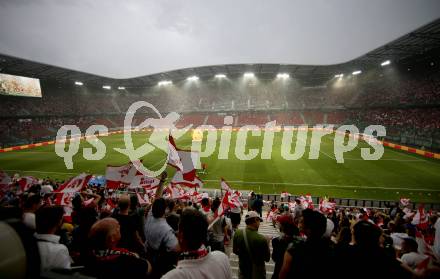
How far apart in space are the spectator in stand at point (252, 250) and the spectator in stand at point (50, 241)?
2767 mm

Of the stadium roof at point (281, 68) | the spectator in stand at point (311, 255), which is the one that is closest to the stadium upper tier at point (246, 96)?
the stadium roof at point (281, 68)

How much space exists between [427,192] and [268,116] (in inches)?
2259

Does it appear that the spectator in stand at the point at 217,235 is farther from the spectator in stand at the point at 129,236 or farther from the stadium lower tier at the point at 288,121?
the stadium lower tier at the point at 288,121

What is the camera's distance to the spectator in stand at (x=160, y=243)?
15.1 ft

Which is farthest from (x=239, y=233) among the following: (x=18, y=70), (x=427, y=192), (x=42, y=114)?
(x=42, y=114)

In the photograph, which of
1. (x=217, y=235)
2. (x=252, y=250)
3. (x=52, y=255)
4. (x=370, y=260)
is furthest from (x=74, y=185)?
(x=370, y=260)

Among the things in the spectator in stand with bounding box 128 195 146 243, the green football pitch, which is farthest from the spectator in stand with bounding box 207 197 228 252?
the green football pitch

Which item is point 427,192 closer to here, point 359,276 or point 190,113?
point 359,276

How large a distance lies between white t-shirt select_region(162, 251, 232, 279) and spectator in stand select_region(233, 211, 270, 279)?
194cm

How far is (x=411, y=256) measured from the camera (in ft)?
14.3

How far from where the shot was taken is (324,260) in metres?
3.13

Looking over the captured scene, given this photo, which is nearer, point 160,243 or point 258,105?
point 160,243

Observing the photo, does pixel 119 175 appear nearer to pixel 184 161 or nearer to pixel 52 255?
pixel 184 161

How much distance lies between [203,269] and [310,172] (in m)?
25.5
